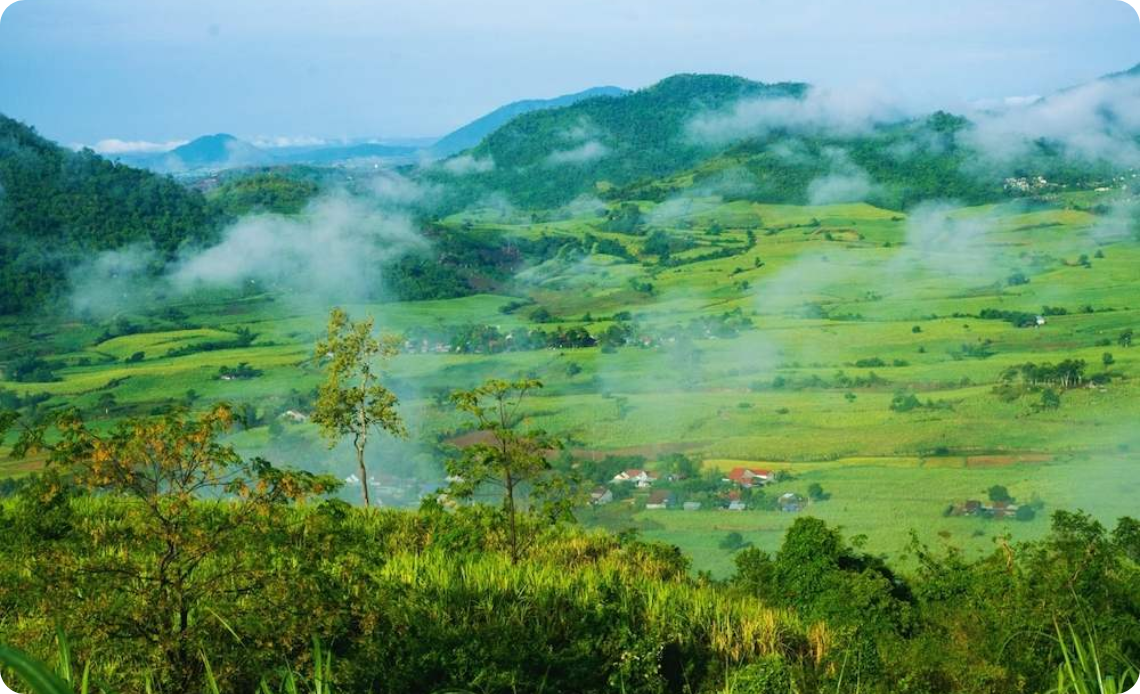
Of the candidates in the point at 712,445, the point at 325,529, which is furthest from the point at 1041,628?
the point at 712,445

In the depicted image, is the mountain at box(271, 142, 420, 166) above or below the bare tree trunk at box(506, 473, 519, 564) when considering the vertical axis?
above

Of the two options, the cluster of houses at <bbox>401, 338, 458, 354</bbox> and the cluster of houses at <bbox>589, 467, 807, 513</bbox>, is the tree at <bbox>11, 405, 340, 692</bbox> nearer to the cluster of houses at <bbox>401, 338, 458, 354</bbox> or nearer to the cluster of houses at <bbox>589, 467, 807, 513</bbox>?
the cluster of houses at <bbox>589, 467, 807, 513</bbox>

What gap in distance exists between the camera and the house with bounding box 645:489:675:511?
10.9 meters

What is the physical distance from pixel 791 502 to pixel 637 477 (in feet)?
5.06

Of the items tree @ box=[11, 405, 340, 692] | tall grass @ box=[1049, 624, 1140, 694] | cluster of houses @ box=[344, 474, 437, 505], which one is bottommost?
cluster of houses @ box=[344, 474, 437, 505]

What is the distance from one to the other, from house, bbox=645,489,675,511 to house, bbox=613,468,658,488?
0.15m

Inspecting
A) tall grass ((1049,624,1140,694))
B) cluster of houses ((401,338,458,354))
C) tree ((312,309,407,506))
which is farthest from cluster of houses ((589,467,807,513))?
tall grass ((1049,624,1140,694))

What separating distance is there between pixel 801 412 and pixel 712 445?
1.72m

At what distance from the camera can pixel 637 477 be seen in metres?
→ 11.4

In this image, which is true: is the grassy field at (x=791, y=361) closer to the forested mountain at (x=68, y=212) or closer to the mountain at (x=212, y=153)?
the forested mountain at (x=68, y=212)

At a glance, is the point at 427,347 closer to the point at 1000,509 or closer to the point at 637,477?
the point at 637,477

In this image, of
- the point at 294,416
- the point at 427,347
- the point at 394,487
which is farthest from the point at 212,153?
the point at 394,487

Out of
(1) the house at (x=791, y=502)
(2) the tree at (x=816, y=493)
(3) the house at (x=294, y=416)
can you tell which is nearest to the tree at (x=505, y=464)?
(3) the house at (x=294, y=416)

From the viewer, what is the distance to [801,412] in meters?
13.9
